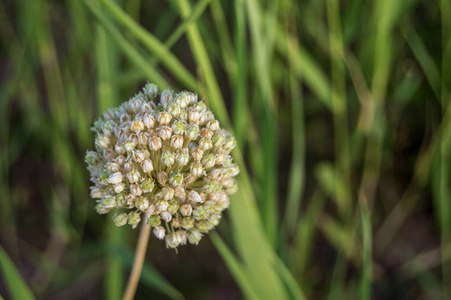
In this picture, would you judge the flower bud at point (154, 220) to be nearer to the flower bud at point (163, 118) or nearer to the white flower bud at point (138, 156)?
the white flower bud at point (138, 156)

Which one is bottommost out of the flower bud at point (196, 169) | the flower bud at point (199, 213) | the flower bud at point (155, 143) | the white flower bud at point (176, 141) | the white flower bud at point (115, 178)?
the flower bud at point (199, 213)

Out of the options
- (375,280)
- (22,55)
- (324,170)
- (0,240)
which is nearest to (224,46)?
(324,170)

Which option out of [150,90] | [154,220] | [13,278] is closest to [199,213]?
[154,220]

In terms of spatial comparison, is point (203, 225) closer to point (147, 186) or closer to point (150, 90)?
point (147, 186)

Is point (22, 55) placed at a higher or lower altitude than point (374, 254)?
higher

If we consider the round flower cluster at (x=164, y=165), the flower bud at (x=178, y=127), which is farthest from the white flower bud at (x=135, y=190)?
the flower bud at (x=178, y=127)

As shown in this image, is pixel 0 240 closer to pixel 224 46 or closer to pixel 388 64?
pixel 224 46
